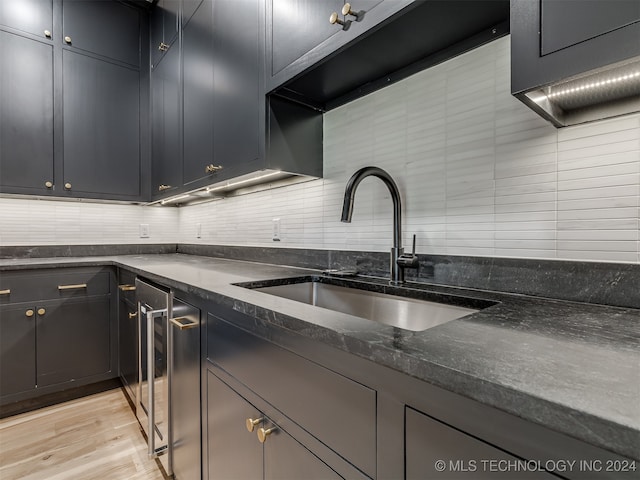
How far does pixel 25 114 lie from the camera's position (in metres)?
2.17

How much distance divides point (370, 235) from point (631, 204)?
2.51 feet

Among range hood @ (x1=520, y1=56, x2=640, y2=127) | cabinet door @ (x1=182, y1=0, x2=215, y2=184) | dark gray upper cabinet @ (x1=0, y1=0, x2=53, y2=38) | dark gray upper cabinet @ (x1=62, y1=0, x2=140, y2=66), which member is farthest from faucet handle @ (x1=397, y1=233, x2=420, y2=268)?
dark gray upper cabinet @ (x1=0, y1=0, x2=53, y2=38)

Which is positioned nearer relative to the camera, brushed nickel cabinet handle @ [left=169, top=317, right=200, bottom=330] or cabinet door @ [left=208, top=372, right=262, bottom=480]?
cabinet door @ [left=208, top=372, right=262, bottom=480]

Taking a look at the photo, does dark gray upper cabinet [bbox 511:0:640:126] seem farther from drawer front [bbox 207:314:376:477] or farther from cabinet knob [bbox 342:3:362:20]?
drawer front [bbox 207:314:376:477]

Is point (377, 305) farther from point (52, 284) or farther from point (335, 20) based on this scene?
point (52, 284)

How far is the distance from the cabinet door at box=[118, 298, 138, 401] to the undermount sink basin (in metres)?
1.01

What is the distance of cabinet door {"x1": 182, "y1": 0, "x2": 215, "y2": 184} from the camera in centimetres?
174

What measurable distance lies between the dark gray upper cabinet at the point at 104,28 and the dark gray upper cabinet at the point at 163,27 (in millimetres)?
155

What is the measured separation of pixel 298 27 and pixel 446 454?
128 cm

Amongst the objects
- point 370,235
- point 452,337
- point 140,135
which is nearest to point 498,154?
point 370,235

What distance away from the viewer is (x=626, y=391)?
32cm

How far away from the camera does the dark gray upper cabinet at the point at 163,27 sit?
2174mm

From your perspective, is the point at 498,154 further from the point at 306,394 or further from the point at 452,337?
the point at 306,394

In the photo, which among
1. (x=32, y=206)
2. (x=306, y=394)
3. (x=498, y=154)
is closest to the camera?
(x=306, y=394)
